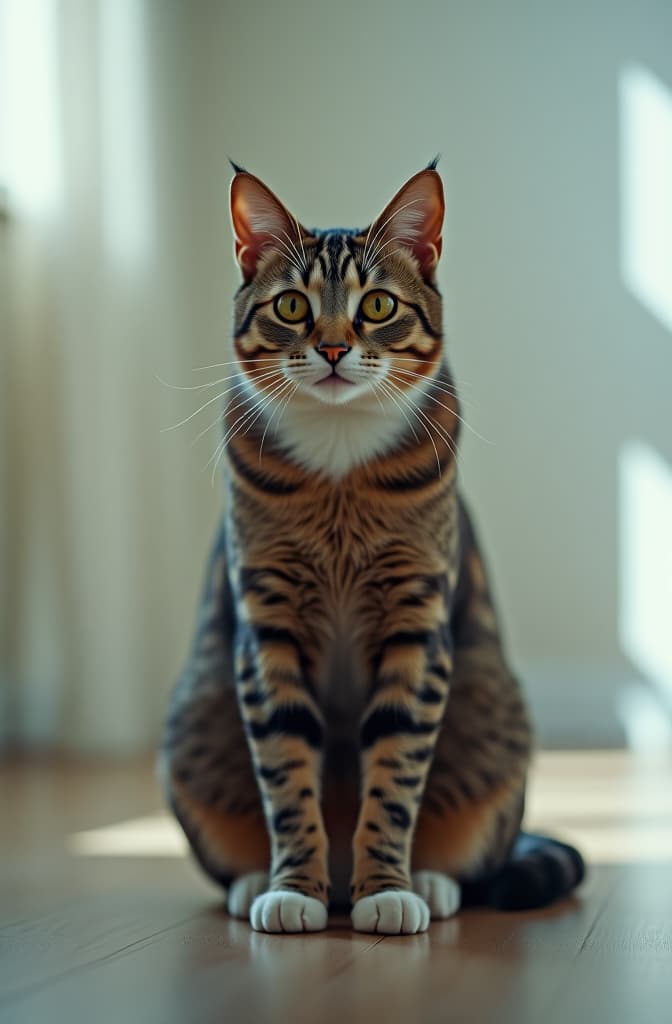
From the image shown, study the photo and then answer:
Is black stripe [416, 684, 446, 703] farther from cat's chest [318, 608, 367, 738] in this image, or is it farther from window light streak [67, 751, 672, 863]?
window light streak [67, 751, 672, 863]

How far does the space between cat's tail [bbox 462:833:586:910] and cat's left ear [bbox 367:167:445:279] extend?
2.52 feet

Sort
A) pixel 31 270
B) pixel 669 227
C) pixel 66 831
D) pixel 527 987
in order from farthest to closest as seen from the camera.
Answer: pixel 669 227 < pixel 31 270 < pixel 66 831 < pixel 527 987

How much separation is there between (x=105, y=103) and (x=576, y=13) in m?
1.47

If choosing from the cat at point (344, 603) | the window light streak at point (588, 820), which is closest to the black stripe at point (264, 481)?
the cat at point (344, 603)

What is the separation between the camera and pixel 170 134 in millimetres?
4016

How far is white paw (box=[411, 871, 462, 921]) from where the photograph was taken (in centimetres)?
156

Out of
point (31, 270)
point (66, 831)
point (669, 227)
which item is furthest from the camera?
point (669, 227)

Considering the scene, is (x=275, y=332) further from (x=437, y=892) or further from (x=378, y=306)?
(x=437, y=892)

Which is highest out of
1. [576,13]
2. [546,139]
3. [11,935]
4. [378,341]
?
[576,13]

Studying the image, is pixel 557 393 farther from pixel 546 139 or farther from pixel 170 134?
pixel 170 134

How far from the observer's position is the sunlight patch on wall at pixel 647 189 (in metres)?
3.87

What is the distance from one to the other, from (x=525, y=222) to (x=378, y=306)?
2.62 m

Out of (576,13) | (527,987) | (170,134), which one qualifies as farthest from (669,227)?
(527,987)

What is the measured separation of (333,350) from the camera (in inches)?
56.4
